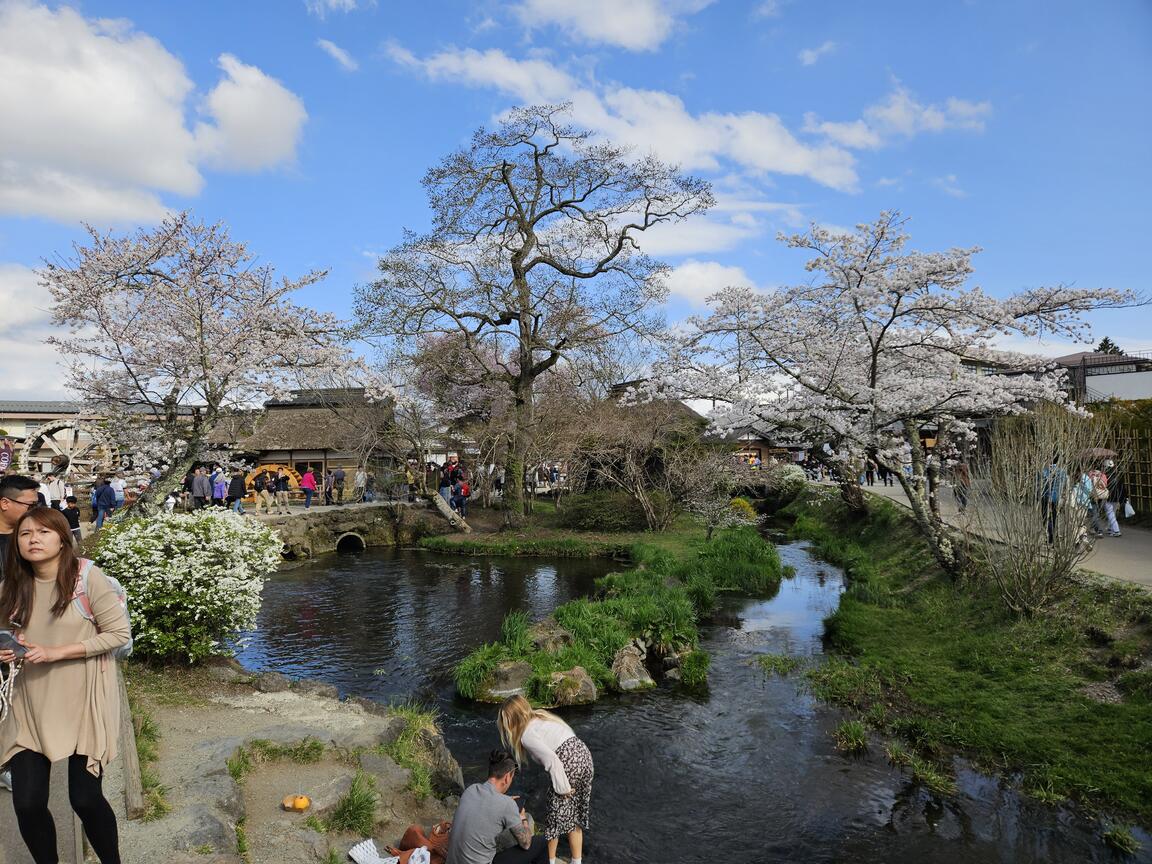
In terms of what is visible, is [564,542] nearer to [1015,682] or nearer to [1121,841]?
[1015,682]

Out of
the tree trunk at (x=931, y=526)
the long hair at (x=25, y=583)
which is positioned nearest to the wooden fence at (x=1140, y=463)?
the tree trunk at (x=931, y=526)

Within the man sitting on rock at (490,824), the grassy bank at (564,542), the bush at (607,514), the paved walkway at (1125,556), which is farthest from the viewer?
the bush at (607,514)

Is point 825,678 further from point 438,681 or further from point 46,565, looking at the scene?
point 46,565

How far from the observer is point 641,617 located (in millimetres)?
10656

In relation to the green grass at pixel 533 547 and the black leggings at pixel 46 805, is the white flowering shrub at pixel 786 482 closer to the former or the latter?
the green grass at pixel 533 547

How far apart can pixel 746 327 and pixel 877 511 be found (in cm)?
918

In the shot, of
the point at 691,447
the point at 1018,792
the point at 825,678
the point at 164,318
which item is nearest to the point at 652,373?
the point at 691,447

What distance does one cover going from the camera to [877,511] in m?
19.3

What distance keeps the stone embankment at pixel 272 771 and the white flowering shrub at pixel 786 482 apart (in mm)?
23801

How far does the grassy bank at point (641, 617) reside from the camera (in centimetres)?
916

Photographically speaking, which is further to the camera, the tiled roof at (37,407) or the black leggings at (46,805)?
the tiled roof at (37,407)

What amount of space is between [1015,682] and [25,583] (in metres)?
9.03

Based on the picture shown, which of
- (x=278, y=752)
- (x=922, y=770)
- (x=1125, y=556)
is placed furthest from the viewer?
(x=1125, y=556)

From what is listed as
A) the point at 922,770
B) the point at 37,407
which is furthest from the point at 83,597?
the point at 37,407
